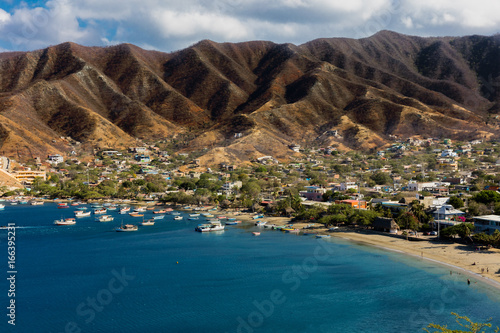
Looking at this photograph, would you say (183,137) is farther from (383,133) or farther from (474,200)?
(474,200)

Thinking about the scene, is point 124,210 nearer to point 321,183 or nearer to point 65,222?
point 65,222

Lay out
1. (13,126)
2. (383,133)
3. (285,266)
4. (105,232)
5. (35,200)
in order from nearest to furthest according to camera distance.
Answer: (285,266) < (105,232) < (35,200) < (13,126) < (383,133)

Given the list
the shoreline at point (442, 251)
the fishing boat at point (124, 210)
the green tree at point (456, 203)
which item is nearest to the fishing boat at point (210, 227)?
the shoreline at point (442, 251)

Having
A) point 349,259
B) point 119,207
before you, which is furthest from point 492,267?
point 119,207

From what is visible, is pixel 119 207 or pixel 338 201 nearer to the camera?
pixel 338 201

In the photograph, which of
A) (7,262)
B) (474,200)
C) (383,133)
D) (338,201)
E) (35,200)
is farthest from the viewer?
(383,133)

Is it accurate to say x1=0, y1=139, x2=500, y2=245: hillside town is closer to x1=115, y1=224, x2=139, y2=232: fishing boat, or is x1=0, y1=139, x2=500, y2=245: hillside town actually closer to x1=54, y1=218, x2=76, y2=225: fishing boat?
x1=115, y1=224, x2=139, y2=232: fishing boat

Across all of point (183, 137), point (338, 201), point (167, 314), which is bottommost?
point (167, 314)
